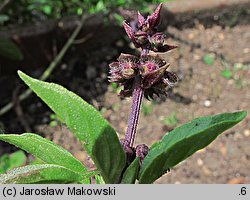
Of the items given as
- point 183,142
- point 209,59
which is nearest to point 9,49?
point 209,59

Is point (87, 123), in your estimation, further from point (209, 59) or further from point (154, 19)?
point (209, 59)

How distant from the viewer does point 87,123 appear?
0.69 meters

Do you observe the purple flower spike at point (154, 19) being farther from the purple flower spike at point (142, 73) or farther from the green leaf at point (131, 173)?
the green leaf at point (131, 173)

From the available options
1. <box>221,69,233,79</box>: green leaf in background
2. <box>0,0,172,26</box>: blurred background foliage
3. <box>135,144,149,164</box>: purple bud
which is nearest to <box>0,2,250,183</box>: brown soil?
<box>221,69,233,79</box>: green leaf in background

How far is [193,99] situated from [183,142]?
2001mm

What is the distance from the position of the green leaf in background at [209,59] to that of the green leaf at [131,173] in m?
2.21

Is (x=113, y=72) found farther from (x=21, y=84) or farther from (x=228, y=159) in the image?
(x=21, y=84)

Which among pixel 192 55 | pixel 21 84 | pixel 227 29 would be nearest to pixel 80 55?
pixel 21 84

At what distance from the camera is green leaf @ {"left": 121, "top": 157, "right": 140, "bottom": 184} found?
690 millimetres

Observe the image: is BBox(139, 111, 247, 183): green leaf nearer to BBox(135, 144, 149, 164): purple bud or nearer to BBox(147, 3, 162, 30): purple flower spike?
BBox(135, 144, 149, 164): purple bud

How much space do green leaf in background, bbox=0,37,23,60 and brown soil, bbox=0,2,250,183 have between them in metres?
0.29

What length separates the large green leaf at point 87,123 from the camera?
671 millimetres

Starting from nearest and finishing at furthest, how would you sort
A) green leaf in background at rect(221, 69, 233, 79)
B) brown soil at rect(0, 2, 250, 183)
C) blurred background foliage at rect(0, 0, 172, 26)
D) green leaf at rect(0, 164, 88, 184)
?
green leaf at rect(0, 164, 88, 184) → brown soil at rect(0, 2, 250, 183) → blurred background foliage at rect(0, 0, 172, 26) → green leaf in background at rect(221, 69, 233, 79)
